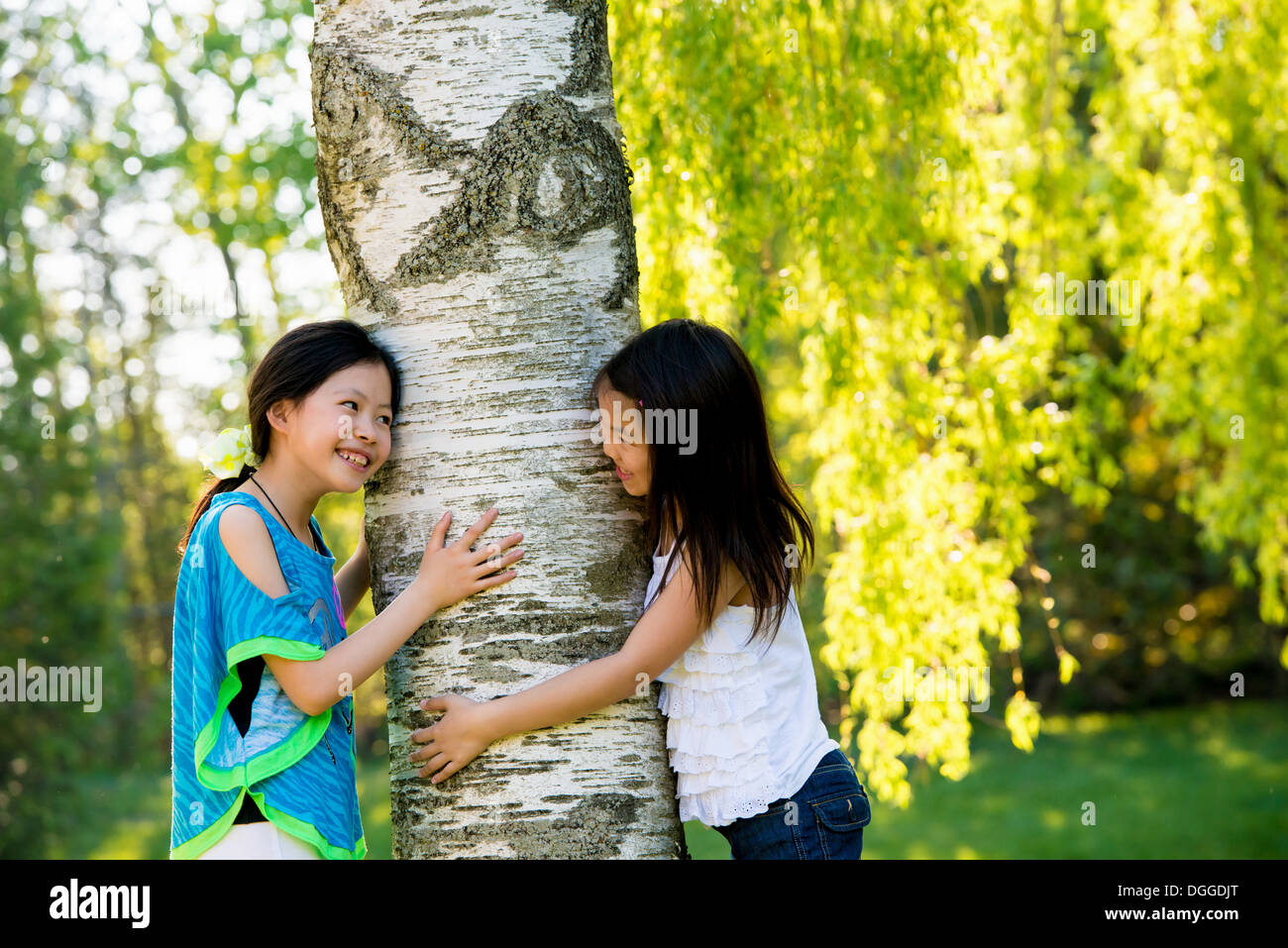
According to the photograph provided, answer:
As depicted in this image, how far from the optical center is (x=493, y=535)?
195 centimetres

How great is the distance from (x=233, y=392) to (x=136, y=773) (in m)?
4.10

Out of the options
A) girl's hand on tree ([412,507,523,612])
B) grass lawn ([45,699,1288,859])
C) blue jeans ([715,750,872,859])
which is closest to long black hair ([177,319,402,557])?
girl's hand on tree ([412,507,523,612])

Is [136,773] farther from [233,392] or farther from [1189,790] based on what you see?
[1189,790]

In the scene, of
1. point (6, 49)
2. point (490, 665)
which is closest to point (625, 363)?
point (490, 665)

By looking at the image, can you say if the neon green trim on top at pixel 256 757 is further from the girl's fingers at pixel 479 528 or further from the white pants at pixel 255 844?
the girl's fingers at pixel 479 528

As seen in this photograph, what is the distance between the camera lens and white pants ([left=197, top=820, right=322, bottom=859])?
1.88 metres

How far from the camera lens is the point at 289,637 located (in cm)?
191

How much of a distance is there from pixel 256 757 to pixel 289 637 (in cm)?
21

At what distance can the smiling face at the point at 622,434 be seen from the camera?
199 centimetres

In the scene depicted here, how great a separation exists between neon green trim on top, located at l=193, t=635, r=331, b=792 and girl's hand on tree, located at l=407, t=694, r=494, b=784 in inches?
8.2

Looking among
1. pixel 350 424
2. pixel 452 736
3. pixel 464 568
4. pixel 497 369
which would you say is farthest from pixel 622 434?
pixel 452 736

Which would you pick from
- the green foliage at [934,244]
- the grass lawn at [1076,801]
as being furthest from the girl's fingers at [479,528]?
the grass lawn at [1076,801]

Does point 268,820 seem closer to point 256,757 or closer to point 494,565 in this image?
point 256,757

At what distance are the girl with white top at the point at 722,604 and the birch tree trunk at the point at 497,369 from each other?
0.07m
